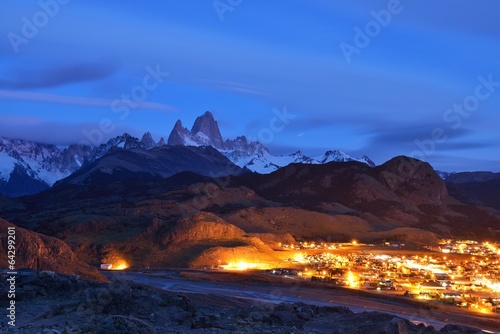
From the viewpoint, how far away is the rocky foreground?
61.4 feet

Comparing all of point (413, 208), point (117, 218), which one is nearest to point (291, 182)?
point (413, 208)

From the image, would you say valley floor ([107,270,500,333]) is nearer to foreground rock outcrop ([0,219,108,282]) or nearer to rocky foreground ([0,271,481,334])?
foreground rock outcrop ([0,219,108,282])

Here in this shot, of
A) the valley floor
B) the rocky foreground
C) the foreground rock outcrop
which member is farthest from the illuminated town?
the rocky foreground

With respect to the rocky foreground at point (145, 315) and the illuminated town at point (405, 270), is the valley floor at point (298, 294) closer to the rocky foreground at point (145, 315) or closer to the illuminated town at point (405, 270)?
the illuminated town at point (405, 270)

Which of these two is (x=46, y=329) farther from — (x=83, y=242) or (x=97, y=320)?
(x=83, y=242)

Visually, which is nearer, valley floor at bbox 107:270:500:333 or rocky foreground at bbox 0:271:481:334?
rocky foreground at bbox 0:271:481:334

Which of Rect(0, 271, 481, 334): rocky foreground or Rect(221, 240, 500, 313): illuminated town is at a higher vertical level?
Rect(221, 240, 500, 313): illuminated town

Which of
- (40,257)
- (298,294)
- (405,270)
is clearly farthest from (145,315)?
(405,270)

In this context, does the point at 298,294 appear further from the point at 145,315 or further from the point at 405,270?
the point at 145,315

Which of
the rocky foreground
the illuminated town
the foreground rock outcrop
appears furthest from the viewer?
the illuminated town

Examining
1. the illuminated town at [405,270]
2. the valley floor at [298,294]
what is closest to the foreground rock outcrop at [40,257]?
the valley floor at [298,294]

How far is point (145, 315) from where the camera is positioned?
20859 millimetres

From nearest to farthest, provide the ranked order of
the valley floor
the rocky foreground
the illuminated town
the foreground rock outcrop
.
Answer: the rocky foreground → the valley floor → the foreground rock outcrop → the illuminated town

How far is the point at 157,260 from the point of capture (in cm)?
6388
